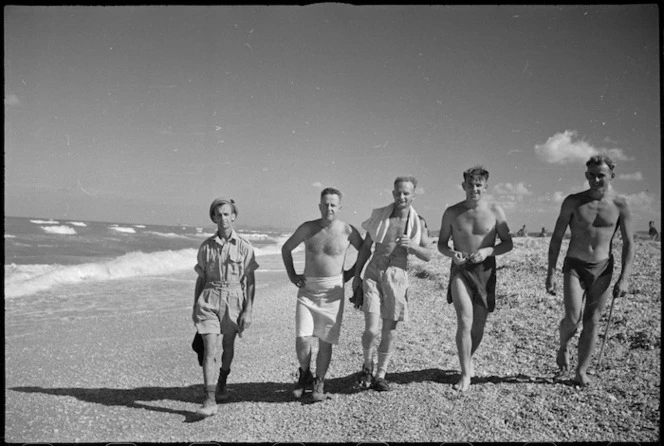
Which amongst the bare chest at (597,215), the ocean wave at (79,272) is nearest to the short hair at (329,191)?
the bare chest at (597,215)

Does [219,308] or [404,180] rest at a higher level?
[404,180]

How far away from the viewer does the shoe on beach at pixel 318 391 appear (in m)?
3.77

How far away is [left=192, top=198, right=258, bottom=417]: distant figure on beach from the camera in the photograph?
12.5 feet

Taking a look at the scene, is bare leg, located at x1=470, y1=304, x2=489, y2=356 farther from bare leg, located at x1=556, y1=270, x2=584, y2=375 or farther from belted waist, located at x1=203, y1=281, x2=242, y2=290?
belted waist, located at x1=203, y1=281, x2=242, y2=290

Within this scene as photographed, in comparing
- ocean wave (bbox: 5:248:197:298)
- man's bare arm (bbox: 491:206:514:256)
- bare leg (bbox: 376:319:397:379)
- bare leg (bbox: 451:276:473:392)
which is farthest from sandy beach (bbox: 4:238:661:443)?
ocean wave (bbox: 5:248:197:298)

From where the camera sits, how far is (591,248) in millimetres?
3971

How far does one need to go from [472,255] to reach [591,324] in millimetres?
1264

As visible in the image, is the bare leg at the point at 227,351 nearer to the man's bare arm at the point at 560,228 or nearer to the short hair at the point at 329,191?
the short hair at the point at 329,191

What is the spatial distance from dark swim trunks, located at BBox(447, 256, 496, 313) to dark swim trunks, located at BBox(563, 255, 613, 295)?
711 millimetres

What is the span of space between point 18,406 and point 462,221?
4382 mm

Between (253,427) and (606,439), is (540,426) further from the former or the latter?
(253,427)

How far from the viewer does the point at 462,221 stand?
417 centimetres

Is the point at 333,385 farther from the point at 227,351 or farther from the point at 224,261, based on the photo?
the point at 224,261

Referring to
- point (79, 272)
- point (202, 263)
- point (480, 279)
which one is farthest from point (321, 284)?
point (79, 272)
